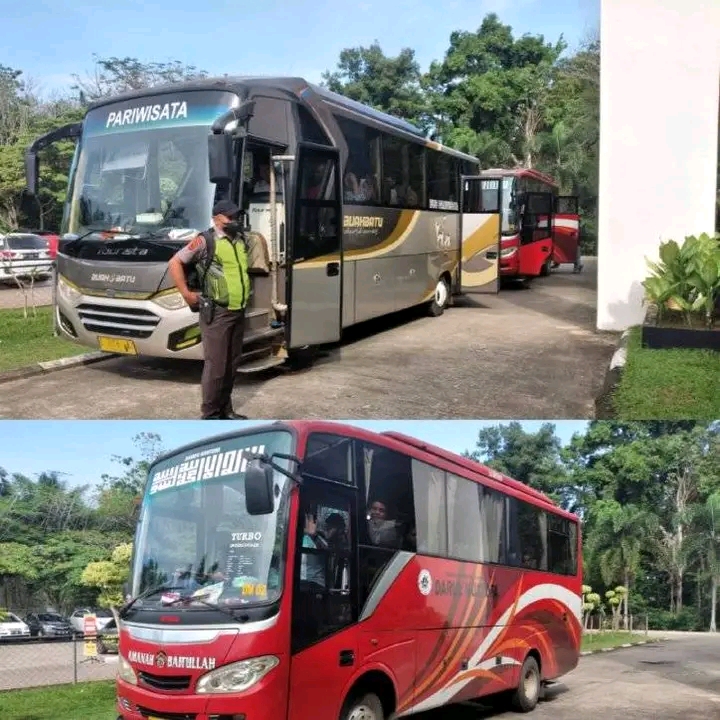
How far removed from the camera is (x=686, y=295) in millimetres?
8375

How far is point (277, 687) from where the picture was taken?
4.33 meters

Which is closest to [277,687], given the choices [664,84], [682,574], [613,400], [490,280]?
[613,400]

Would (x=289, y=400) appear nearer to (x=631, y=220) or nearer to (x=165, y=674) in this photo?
(x=165, y=674)

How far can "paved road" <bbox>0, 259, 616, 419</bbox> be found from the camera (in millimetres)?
6504

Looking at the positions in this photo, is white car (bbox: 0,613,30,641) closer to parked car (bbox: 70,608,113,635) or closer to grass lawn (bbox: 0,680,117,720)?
parked car (bbox: 70,608,113,635)

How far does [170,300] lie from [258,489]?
9.44 feet

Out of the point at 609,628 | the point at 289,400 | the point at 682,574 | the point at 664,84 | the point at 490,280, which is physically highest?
the point at 664,84

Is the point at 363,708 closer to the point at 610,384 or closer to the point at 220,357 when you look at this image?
the point at 220,357

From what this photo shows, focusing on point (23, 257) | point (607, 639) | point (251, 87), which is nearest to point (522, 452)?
point (251, 87)

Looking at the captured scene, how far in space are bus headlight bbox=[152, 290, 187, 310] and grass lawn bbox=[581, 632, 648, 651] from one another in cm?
1178

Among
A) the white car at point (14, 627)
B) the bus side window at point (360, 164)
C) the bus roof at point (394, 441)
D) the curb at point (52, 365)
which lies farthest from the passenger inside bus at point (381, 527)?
the white car at point (14, 627)

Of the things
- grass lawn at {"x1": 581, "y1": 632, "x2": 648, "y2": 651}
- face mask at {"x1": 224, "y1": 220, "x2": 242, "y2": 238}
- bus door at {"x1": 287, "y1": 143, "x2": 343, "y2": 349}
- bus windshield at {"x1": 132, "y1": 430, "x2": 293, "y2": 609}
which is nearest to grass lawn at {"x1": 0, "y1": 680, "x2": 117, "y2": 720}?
bus windshield at {"x1": 132, "y1": 430, "x2": 293, "y2": 609}

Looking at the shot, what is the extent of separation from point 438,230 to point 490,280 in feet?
5.28

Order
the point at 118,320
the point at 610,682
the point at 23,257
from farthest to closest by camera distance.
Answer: the point at 23,257
the point at 610,682
the point at 118,320
